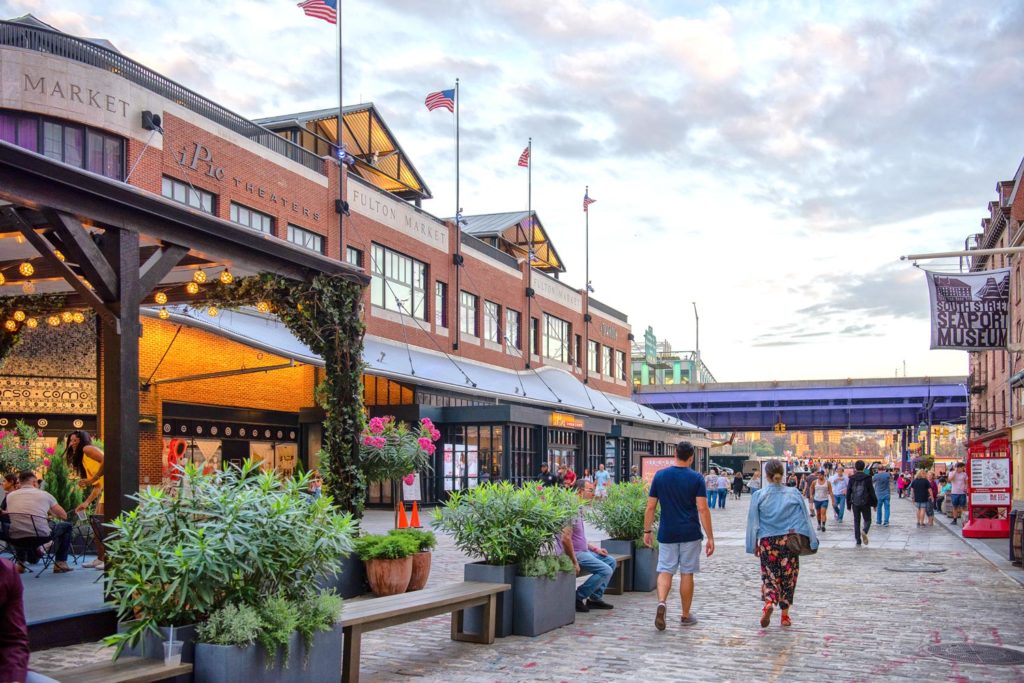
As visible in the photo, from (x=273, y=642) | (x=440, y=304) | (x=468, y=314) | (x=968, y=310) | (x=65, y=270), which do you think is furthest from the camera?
(x=468, y=314)

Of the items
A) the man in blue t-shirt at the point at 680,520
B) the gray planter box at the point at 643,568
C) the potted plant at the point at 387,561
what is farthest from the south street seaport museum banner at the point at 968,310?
the potted plant at the point at 387,561

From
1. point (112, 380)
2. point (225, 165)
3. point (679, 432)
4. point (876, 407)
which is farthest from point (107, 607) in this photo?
point (876, 407)

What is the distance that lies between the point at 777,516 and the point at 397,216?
27330 millimetres

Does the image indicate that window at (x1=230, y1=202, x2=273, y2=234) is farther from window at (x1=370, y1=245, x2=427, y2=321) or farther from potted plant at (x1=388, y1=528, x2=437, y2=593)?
potted plant at (x1=388, y1=528, x2=437, y2=593)

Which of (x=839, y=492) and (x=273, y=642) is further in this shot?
(x=839, y=492)

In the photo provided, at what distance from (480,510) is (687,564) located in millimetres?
2201

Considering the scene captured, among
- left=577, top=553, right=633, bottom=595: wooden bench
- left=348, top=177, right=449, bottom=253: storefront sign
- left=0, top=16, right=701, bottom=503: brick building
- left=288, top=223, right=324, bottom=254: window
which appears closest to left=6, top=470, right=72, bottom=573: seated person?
left=0, top=16, right=701, bottom=503: brick building

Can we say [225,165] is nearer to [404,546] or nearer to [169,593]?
[404,546]

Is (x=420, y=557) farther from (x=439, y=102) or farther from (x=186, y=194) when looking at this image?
(x=439, y=102)

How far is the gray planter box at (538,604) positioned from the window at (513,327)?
3546cm

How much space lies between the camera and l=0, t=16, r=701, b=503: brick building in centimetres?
2216

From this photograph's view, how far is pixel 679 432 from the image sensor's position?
6138 cm

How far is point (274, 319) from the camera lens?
26797 mm

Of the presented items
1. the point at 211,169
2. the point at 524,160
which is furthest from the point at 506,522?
the point at 524,160
